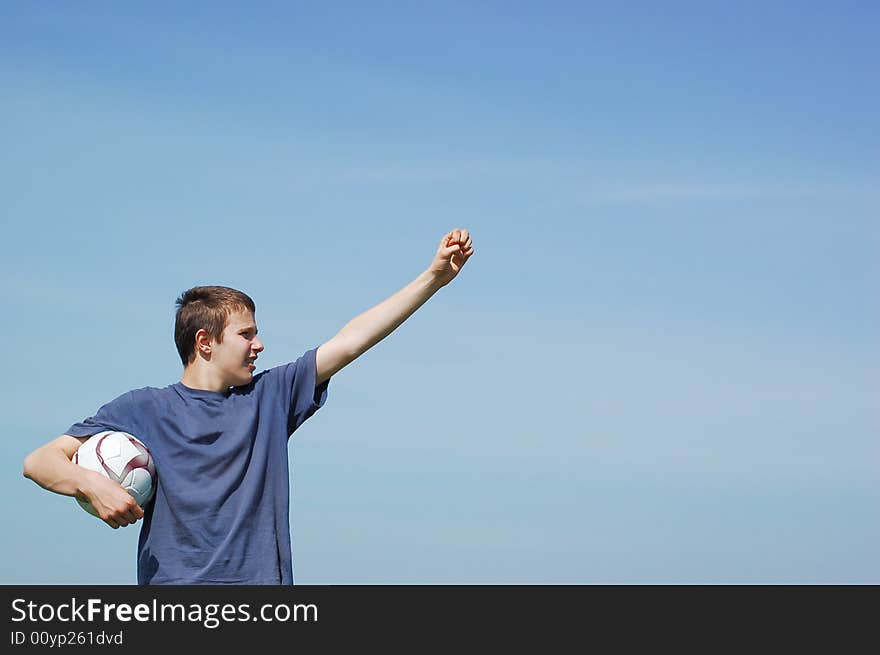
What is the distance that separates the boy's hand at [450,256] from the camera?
7133 mm

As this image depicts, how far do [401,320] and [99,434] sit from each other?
2043mm

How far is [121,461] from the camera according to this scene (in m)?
6.88

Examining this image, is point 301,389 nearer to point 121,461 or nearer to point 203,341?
point 203,341

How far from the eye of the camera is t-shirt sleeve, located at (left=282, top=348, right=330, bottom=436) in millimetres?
7422

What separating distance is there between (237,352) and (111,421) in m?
0.92

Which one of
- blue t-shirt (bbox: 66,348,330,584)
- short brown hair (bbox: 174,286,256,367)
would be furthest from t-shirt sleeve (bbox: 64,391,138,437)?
short brown hair (bbox: 174,286,256,367)

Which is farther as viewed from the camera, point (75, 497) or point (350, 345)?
point (350, 345)

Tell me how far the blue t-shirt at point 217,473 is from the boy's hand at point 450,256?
1.01 metres

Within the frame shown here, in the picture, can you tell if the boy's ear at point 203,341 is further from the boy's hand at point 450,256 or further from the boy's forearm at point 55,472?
the boy's hand at point 450,256

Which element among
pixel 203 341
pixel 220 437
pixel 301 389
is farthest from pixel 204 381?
pixel 301 389
